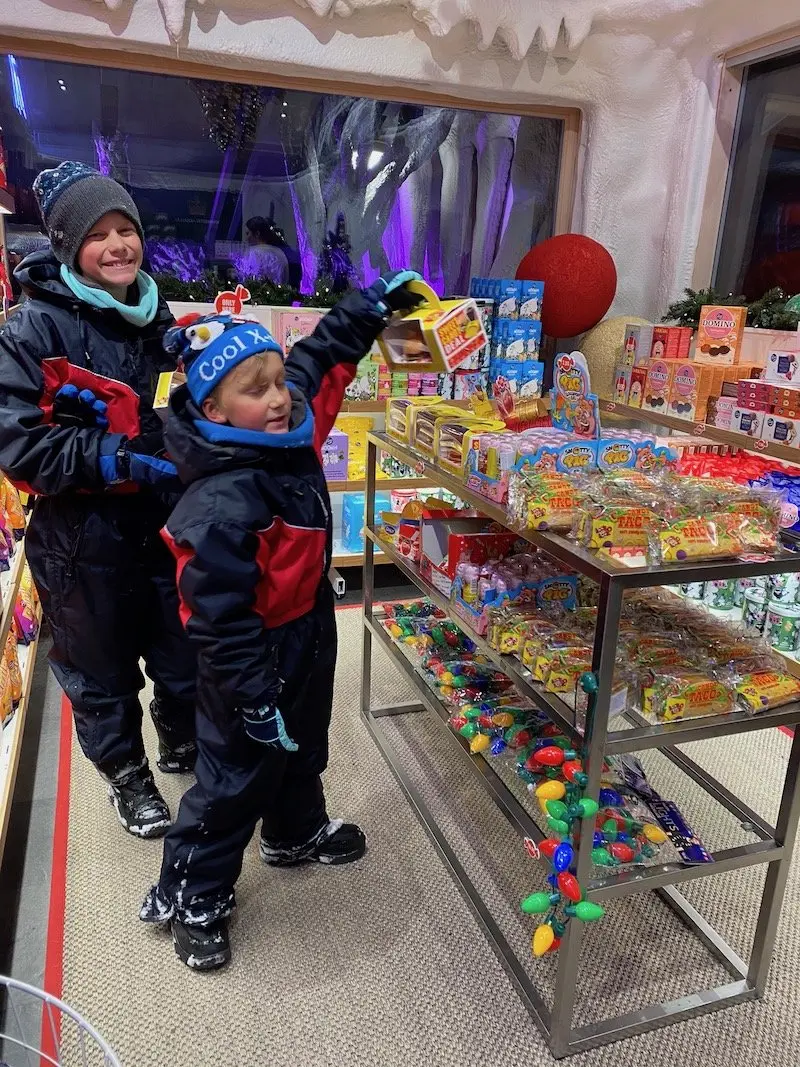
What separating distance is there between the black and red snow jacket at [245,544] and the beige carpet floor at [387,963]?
0.67m

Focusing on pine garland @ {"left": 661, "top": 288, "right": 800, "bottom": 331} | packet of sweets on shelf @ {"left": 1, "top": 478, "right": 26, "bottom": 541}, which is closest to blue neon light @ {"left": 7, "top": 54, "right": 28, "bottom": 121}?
packet of sweets on shelf @ {"left": 1, "top": 478, "right": 26, "bottom": 541}

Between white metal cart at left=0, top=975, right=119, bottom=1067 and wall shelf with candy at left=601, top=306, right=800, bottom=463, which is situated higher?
wall shelf with candy at left=601, top=306, right=800, bottom=463

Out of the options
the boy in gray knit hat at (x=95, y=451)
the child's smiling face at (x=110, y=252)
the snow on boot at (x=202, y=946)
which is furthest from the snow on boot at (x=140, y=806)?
the child's smiling face at (x=110, y=252)

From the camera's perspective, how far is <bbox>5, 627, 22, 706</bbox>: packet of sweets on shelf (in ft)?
8.05

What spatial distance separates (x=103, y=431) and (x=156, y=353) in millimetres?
278

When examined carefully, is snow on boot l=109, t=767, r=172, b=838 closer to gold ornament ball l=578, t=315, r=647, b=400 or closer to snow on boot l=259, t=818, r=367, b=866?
snow on boot l=259, t=818, r=367, b=866

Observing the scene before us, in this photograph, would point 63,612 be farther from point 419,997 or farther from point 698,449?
point 698,449

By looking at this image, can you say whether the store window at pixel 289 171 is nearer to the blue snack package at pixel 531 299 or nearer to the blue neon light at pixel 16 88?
the blue neon light at pixel 16 88

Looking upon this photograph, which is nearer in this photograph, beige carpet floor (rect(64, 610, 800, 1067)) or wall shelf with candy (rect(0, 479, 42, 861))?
beige carpet floor (rect(64, 610, 800, 1067))

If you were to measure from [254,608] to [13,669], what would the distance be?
130 centimetres

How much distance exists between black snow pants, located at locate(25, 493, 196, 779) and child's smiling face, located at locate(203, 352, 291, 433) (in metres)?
0.53

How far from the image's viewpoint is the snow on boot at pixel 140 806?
225cm

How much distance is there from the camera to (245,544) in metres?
1.54

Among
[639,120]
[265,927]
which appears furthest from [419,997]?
[639,120]
